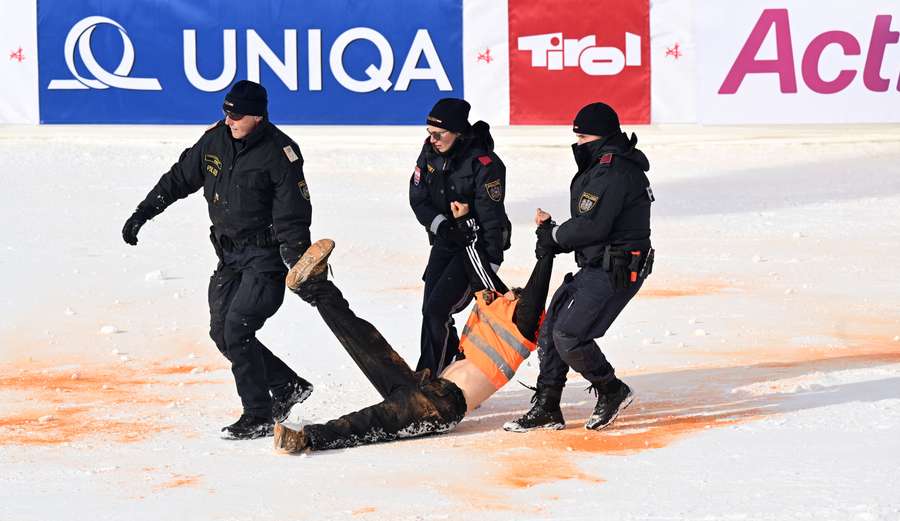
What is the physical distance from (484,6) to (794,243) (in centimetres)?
507

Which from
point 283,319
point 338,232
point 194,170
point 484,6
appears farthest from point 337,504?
point 484,6

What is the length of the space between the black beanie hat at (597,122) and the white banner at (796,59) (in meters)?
9.90

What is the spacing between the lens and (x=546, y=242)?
306 inches

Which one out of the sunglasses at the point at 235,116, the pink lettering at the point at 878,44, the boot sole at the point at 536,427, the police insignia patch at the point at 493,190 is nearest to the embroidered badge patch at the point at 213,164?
the sunglasses at the point at 235,116

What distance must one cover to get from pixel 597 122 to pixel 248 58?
1059cm

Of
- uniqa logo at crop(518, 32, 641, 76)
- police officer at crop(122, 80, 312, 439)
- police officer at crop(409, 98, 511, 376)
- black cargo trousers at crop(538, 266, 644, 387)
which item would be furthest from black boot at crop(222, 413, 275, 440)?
uniqa logo at crop(518, 32, 641, 76)

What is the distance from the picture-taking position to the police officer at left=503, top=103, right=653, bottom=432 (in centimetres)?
764

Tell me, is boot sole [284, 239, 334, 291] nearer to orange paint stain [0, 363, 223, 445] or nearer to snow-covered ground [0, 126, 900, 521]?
snow-covered ground [0, 126, 900, 521]

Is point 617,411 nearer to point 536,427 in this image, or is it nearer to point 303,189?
point 536,427

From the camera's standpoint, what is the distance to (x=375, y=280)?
12539mm

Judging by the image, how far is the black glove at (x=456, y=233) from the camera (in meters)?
8.40

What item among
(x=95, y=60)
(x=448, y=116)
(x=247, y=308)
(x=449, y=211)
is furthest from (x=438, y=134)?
(x=95, y=60)

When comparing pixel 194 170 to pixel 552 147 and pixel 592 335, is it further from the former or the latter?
pixel 552 147

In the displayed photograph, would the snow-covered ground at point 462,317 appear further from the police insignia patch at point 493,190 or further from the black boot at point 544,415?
the police insignia patch at point 493,190
